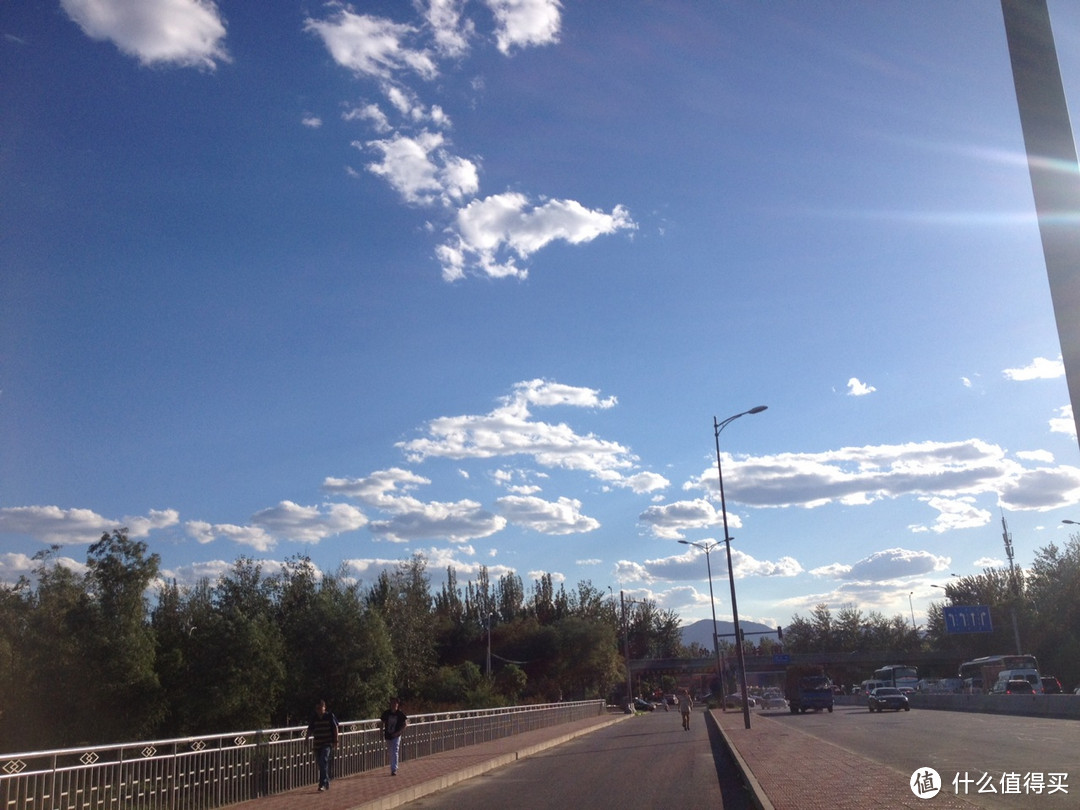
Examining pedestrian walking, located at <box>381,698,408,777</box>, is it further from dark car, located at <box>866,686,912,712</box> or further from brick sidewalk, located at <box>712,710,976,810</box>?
dark car, located at <box>866,686,912,712</box>

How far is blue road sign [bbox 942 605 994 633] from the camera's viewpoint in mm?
60562

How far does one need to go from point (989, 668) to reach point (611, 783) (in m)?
49.4

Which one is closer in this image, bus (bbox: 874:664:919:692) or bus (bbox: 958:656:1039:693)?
bus (bbox: 958:656:1039:693)

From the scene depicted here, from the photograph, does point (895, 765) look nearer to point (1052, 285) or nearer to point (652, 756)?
point (652, 756)

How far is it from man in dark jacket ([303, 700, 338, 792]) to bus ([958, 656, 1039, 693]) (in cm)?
4989

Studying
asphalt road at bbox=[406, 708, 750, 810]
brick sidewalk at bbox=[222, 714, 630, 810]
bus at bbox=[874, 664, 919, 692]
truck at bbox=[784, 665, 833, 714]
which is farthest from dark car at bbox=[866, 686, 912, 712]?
bus at bbox=[874, 664, 919, 692]

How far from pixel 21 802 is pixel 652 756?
17535mm

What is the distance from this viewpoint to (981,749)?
2038 cm

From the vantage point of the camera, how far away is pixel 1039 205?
4.36m

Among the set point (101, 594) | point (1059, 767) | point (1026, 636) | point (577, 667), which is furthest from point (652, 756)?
point (1026, 636)

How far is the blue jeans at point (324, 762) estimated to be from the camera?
1698 cm

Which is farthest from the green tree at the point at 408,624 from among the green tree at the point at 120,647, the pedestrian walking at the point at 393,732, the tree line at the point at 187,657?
the pedestrian walking at the point at 393,732

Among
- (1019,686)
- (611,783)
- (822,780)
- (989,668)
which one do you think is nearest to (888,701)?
(1019,686)

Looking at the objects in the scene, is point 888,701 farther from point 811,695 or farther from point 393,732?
point 393,732
